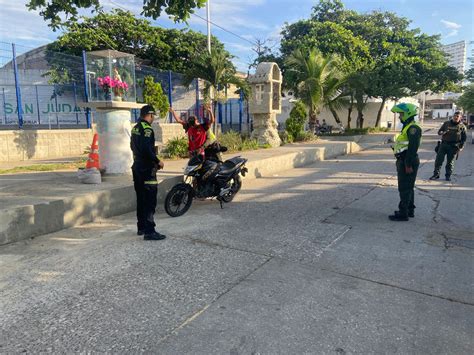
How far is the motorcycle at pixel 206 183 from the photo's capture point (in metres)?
6.22

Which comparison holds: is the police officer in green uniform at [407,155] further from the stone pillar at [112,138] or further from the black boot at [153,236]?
the stone pillar at [112,138]

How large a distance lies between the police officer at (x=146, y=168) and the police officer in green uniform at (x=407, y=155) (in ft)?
12.1

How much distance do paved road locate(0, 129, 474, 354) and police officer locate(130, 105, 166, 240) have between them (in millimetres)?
286

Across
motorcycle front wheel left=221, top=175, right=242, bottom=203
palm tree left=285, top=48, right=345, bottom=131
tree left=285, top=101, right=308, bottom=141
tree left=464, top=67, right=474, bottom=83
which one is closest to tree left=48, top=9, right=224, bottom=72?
palm tree left=285, top=48, right=345, bottom=131

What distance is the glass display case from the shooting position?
8.12 m

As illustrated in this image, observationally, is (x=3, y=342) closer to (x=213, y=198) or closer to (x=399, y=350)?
(x=399, y=350)

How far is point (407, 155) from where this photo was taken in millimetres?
5820

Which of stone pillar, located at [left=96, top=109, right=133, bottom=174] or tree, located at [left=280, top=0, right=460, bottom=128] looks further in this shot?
tree, located at [left=280, top=0, right=460, bottom=128]

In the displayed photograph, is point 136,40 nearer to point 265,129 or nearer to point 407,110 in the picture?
point 265,129

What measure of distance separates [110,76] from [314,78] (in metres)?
13.2

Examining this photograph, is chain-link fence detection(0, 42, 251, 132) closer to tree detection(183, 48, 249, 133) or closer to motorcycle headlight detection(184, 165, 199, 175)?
tree detection(183, 48, 249, 133)

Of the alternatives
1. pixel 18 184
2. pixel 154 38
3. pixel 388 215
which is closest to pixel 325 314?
pixel 388 215

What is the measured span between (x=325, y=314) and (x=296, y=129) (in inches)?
623

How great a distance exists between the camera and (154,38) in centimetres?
2936
